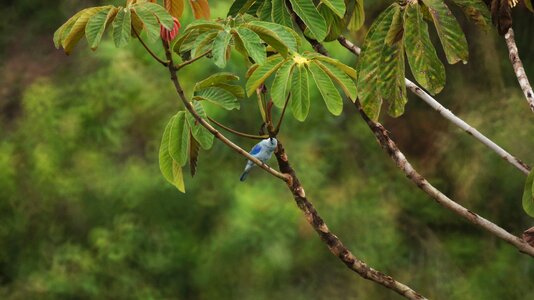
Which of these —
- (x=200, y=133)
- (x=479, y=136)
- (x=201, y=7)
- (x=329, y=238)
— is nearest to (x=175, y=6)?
(x=201, y=7)

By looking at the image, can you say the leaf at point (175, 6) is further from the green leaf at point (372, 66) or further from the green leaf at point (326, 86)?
the green leaf at point (372, 66)

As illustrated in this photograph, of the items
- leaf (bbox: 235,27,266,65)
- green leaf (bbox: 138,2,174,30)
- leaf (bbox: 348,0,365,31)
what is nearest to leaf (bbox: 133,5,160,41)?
green leaf (bbox: 138,2,174,30)

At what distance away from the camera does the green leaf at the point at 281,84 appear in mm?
1586

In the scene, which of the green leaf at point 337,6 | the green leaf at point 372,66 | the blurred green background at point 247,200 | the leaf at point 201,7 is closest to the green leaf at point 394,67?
the green leaf at point 372,66

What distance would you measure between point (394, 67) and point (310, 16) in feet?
0.58

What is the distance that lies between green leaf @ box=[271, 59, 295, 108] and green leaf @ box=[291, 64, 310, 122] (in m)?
0.01

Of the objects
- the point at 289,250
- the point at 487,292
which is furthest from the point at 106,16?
the point at 487,292

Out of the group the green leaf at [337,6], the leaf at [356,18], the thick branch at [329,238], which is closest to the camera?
the green leaf at [337,6]

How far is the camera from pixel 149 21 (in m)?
1.46

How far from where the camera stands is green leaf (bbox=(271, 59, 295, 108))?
5.20 ft

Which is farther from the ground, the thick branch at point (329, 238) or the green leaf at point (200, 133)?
the green leaf at point (200, 133)

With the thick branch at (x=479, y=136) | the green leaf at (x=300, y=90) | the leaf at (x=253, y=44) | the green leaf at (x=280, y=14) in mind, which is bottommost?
the thick branch at (x=479, y=136)

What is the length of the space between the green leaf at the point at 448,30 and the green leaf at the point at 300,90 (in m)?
0.22

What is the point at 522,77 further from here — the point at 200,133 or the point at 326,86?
the point at 200,133
